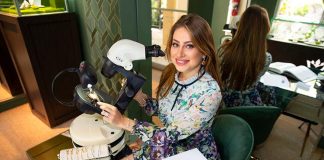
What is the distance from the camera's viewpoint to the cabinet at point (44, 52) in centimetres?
177

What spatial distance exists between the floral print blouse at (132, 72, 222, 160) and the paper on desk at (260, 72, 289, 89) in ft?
3.56

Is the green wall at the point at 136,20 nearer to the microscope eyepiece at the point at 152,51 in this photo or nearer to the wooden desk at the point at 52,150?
the microscope eyepiece at the point at 152,51

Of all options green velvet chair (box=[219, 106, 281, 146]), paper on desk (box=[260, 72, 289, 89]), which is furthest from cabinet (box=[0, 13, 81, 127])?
paper on desk (box=[260, 72, 289, 89])

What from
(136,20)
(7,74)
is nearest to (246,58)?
(136,20)

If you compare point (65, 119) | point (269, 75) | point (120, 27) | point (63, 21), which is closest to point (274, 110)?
point (269, 75)

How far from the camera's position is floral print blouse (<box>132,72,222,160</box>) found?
912mm

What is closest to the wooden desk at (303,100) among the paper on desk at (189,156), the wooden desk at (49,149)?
the paper on desk at (189,156)

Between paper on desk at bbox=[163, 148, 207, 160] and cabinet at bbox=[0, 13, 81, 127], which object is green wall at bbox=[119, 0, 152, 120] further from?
cabinet at bbox=[0, 13, 81, 127]

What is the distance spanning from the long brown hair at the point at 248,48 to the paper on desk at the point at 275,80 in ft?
1.17

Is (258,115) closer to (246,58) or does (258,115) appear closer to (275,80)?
(246,58)

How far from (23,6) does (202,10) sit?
2.00 metres

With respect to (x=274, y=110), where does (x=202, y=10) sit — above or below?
above

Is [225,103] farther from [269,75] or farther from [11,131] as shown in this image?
[11,131]

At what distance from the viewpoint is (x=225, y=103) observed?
1.64m
